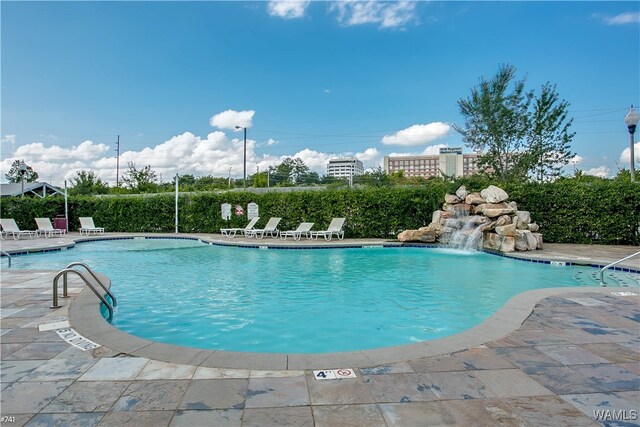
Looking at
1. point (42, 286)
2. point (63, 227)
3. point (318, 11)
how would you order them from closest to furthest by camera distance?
point (42, 286), point (318, 11), point (63, 227)

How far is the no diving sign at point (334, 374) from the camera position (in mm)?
2843

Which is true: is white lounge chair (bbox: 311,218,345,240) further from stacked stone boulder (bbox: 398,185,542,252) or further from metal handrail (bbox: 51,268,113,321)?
metal handrail (bbox: 51,268,113,321)

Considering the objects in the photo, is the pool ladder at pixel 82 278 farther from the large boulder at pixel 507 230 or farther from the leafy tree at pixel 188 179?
the leafy tree at pixel 188 179

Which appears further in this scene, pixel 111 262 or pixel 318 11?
pixel 318 11

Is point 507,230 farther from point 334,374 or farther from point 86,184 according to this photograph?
point 86,184

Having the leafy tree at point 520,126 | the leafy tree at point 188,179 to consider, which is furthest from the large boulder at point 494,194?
the leafy tree at point 188,179

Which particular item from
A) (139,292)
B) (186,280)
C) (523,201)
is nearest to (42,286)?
(139,292)

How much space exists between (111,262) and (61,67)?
32.0 ft

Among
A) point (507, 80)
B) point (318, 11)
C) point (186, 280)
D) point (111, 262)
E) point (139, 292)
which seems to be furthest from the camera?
point (507, 80)

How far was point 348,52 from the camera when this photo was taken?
19.5 m

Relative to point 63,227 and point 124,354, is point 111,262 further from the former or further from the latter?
point 63,227

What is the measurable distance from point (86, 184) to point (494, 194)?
44405mm

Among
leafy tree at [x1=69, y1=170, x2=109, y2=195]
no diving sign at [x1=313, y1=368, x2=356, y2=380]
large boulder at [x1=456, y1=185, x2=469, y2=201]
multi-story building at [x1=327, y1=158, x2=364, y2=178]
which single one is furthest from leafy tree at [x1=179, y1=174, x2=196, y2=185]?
no diving sign at [x1=313, y1=368, x2=356, y2=380]
